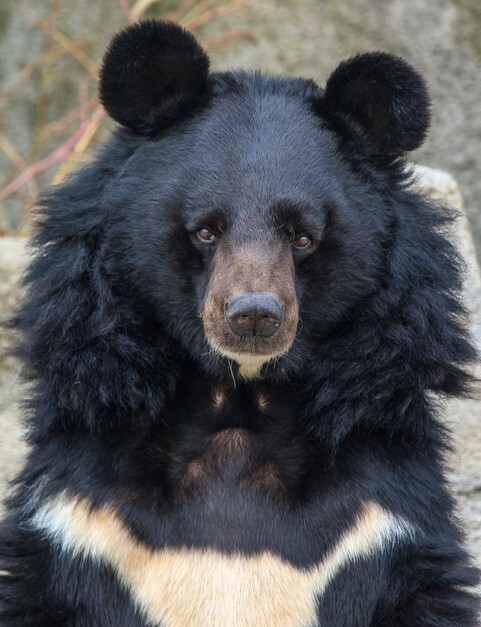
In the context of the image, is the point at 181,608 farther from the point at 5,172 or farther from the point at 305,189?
the point at 5,172

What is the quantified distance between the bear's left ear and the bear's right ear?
38 centimetres

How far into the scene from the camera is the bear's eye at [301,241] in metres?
3.09

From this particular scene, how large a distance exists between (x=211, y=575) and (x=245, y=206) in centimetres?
96

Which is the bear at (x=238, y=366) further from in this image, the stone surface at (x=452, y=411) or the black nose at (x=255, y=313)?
the stone surface at (x=452, y=411)

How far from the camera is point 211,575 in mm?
3008

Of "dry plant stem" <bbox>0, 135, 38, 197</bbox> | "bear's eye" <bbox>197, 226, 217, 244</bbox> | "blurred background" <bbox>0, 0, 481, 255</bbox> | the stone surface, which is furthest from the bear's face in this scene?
"dry plant stem" <bbox>0, 135, 38, 197</bbox>

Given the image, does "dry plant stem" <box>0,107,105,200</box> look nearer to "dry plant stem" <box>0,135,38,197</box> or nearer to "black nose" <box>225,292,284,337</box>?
"dry plant stem" <box>0,135,38,197</box>

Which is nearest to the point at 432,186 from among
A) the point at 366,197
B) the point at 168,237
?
the point at 366,197

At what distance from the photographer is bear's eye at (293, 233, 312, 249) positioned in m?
3.09

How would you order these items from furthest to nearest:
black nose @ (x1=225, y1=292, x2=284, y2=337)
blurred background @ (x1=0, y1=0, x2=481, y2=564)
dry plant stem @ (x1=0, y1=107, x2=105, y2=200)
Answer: blurred background @ (x1=0, y1=0, x2=481, y2=564) < dry plant stem @ (x1=0, y1=107, x2=105, y2=200) < black nose @ (x1=225, y1=292, x2=284, y2=337)

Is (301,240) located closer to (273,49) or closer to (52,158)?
(52,158)

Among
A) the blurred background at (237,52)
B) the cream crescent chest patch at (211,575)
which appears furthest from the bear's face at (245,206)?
the blurred background at (237,52)

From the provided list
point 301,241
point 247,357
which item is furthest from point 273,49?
point 247,357

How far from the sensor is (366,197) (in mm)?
3213
